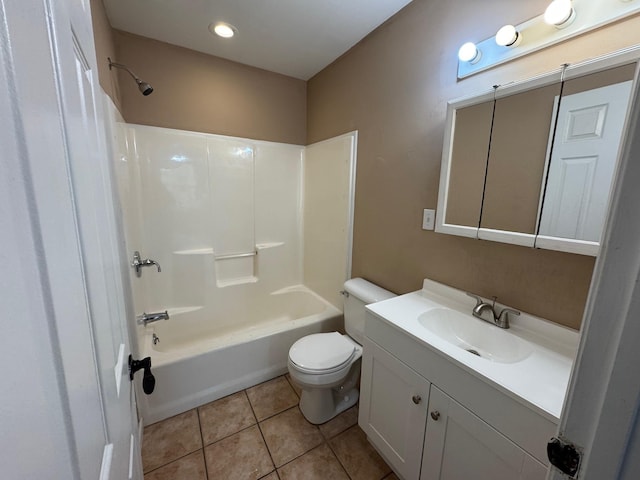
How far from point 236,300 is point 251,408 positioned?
0.95m

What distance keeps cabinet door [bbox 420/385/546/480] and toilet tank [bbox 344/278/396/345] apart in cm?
71

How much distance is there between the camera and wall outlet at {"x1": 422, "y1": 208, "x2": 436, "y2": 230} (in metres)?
1.46

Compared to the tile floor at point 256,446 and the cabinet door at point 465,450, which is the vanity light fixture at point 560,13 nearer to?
the cabinet door at point 465,450

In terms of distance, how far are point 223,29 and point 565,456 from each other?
238 centimetres

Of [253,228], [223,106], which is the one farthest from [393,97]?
[253,228]

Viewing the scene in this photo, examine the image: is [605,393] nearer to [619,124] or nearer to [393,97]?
[619,124]

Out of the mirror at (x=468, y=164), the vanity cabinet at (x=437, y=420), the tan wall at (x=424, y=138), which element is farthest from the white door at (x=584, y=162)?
the vanity cabinet at (x=437, y=420)

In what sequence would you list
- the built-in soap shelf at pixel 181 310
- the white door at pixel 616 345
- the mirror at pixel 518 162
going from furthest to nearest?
the built-in soap shelf at pixel 181 310 < the mirror at pixel 518 162 < the white door at pixel 616 345

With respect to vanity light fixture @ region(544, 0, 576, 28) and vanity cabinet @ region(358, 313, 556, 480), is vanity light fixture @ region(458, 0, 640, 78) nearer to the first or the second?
vanity light fixture @ region(544, 0, 576, 28)

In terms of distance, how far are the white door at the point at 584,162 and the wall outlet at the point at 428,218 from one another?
1.63 feet

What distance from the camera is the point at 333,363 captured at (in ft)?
5.00

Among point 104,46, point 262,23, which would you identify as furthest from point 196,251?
point 262,23

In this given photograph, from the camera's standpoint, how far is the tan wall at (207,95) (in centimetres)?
186

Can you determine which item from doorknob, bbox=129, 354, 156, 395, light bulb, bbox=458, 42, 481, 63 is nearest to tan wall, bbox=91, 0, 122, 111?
doorknob, bbox=129, 354, 156, 395
